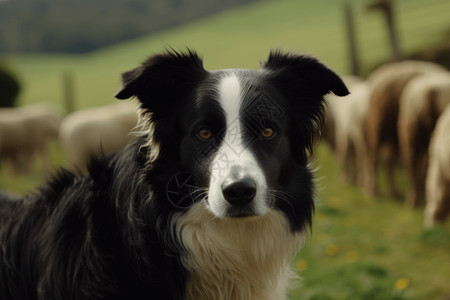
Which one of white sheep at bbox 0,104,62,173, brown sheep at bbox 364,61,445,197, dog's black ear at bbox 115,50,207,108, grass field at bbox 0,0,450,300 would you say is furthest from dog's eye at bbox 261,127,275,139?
white sheep at bbox 0,104,62,173

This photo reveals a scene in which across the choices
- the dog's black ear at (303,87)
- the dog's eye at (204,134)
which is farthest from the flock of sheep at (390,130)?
the dog's black ear at (303,87)

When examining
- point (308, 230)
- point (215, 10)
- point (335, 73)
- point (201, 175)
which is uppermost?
point (335, 73)

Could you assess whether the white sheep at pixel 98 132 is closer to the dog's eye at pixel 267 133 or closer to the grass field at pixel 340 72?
the grass field at pixel 340 72

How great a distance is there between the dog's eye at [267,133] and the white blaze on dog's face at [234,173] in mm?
133

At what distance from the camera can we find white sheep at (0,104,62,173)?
13.3m

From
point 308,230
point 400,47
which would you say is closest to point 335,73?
point 308,230

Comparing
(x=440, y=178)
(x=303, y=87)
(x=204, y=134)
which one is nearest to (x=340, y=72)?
(x=440, y=178)

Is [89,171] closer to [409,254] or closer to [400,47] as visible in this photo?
[409,254]

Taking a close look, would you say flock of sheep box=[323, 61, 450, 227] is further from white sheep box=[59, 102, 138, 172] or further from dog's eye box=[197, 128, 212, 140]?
white sheep box=[59, 102, 138, 172]

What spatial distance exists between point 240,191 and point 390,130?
6.17m

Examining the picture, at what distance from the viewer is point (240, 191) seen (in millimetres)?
2176

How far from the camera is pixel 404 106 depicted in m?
6.82

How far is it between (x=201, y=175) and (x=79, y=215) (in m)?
0.73

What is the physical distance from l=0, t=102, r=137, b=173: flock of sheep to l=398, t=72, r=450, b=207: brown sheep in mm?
5862
